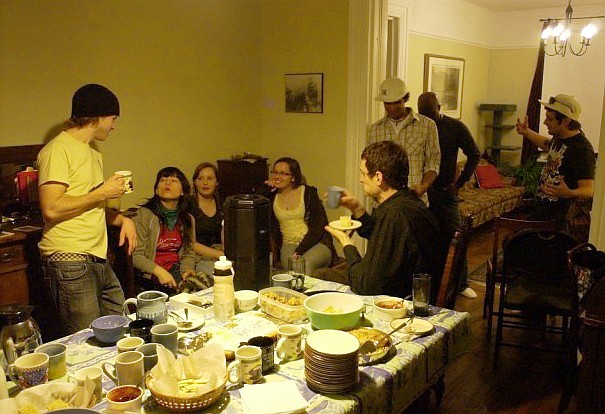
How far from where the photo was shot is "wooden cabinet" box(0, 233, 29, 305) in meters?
2.78

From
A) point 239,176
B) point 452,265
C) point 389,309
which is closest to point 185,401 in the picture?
point 389,309

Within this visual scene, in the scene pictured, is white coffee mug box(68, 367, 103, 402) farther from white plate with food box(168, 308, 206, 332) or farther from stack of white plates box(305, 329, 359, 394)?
stack of white plates box(305, 329, 359, 394)

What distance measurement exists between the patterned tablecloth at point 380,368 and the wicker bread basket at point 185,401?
4cm

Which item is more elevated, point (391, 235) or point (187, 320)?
point (391, 235)

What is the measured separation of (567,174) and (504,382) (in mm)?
1348

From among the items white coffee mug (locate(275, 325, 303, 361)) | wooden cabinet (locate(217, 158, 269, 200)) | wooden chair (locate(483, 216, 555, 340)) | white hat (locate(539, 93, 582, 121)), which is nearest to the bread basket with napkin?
white coffee mug (locate(275, 325, 303, 361))

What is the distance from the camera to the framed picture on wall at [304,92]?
4554 mm

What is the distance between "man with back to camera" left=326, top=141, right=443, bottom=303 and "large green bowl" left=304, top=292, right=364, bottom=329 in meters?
0.25

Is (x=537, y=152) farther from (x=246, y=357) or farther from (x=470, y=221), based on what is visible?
(x=246, y=357)

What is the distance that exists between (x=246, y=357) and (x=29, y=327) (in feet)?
2.19

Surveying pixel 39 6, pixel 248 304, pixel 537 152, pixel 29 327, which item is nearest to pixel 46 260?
pixel 29 327

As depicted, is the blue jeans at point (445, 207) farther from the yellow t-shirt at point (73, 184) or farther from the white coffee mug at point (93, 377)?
the white coffee mug at point (93, 377)

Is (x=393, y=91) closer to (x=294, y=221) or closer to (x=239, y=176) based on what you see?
(x=294, y=221)

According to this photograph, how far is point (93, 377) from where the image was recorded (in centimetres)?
142
